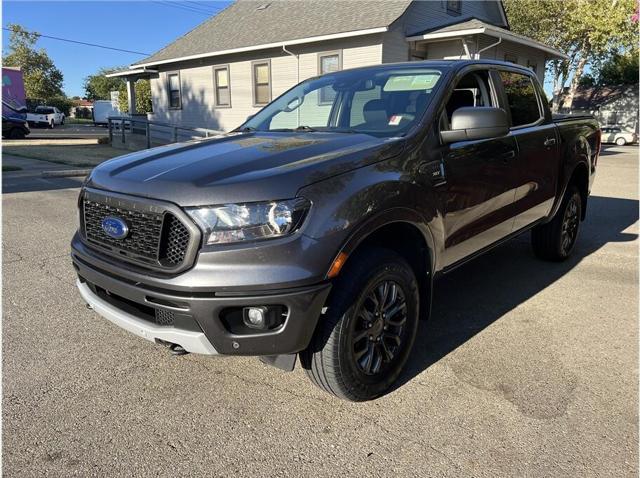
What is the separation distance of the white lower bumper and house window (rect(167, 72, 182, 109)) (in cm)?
1939

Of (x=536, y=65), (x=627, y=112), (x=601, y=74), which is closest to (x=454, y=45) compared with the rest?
(x=536, y=65)

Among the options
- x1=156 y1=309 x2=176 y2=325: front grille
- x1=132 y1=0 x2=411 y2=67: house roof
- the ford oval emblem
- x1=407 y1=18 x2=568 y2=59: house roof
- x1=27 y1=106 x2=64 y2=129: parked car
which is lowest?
x1=156 y1=309 x2=176 y2=325: front grille

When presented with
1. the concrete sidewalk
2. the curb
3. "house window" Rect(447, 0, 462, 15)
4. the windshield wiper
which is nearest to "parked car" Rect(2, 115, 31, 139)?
the concrete sidewalk

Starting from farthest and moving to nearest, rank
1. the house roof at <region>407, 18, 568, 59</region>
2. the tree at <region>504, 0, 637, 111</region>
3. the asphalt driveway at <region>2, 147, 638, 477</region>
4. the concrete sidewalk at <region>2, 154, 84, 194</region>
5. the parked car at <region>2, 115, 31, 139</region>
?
the parked car at <region>2, 115, 31, 139</region>, the tree at <region>504, 0, 637, 111</region>, the house roof at <region>407, 18, 568, 59</region>, the concrete sidewalk at <region>2, 154, 84, 194</region>, the asphalt driveway at <region>2, 147, 638, 477</region>

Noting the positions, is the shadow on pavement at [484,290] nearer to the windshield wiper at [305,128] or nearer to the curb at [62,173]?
the windshield wiper at [305,128]

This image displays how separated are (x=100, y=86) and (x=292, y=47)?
255ft

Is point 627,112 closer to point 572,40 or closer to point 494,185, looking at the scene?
point 572,40

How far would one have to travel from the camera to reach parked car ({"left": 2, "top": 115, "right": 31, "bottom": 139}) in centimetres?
2653

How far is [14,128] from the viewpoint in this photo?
26.9 metres

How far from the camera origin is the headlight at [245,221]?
228cm

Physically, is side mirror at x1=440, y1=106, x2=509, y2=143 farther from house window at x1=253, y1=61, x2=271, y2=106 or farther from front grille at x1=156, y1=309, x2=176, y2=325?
house window at x1=253, y1=61, x2=271, y2=106

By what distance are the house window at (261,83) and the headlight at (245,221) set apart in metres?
15.6

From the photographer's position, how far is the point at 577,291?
183 inches

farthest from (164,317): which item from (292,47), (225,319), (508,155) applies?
(292,47)
